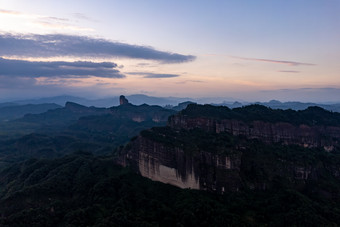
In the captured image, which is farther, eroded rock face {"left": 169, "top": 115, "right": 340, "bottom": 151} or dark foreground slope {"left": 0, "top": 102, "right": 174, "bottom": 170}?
dark foreground slope {"left": 0, "top": 102, "right": 174, "bottom": 170}

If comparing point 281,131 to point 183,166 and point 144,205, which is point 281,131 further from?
point 144,205

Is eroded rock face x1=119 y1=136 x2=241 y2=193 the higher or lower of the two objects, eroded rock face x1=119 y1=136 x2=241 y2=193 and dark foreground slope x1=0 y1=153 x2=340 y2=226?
the higher

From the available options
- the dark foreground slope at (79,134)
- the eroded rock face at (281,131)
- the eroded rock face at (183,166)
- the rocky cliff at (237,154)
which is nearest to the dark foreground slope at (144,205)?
the eroded rock face at (183,166)

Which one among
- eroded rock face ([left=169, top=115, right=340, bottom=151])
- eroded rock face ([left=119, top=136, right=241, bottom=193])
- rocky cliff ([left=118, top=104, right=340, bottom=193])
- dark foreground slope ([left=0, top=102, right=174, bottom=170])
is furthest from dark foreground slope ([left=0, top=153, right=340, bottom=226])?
dark foreground slope ([left=0, top=102, right=174, bottom=170])

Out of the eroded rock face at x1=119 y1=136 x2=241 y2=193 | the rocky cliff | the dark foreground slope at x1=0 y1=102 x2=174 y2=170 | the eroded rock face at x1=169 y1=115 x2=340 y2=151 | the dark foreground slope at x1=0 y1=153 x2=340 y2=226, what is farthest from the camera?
the dark foreground slope at x1=0 y1=102 x2=174 y2=170

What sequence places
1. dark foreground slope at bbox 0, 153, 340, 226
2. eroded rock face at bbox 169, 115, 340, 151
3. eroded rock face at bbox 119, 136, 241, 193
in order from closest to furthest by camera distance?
dark foreground slope at bbox 0, 153, 340, 226 → eroded rock face at bbox 119, 136, 241, 193 → eroded rock face at bbox 169, 115, 340, 151

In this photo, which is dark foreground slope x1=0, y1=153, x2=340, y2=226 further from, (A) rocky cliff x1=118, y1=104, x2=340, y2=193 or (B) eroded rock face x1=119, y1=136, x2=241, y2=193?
(A) rocky cliff x1=118, y1=104, x2=340, y2=193

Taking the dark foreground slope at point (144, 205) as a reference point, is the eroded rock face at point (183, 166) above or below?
above

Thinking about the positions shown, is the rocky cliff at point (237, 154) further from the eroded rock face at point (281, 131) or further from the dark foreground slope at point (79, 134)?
the dark foreground slope at point (79, 134)

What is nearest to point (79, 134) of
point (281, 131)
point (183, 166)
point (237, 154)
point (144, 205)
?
point (183, 166)

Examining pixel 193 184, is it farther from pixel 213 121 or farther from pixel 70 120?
pixel 70 120
